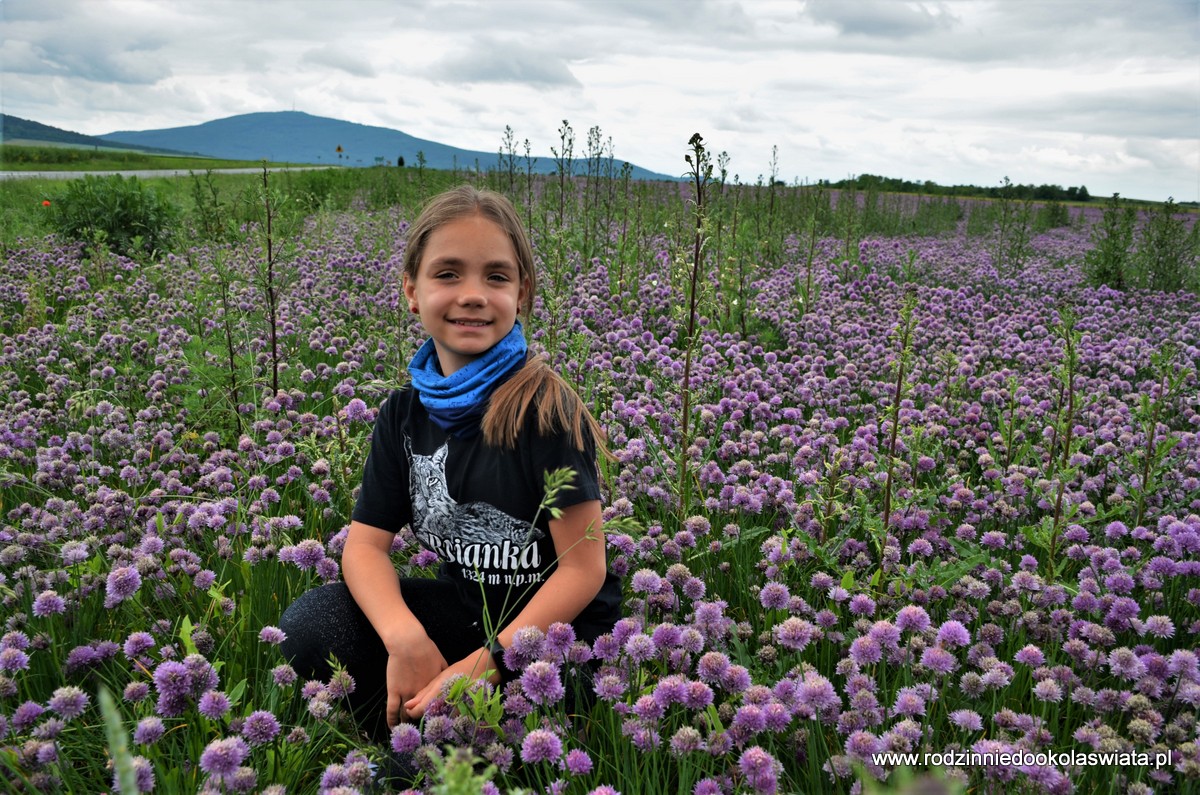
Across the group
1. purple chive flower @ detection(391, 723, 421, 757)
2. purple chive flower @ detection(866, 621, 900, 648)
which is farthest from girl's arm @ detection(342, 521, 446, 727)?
purple chive flower @ detection(866, 621, 900, 648)

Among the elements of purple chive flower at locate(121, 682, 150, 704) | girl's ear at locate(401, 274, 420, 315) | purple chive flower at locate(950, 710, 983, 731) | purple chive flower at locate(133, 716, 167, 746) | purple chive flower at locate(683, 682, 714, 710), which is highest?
girl's ear at locate(401, 274, 420, 315)

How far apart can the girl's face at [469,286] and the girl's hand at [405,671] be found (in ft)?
2.86

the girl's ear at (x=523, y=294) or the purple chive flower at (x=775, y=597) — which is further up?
the girl's ear at (x=523, y=294)

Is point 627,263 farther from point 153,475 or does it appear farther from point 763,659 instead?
point 763,659

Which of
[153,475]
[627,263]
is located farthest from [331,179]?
[153,475]

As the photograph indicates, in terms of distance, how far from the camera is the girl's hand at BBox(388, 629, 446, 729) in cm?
221

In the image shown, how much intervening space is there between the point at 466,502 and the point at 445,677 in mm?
568

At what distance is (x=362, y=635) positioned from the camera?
241cm

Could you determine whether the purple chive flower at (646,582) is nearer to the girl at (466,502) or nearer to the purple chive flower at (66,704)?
the girl at (466,502)

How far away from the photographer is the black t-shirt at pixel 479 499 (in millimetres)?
2393

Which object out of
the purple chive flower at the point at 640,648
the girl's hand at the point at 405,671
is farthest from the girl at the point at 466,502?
the purple chive flower at the point at 640,648

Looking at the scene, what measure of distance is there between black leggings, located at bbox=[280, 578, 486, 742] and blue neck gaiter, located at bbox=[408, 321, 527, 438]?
1.79 feet

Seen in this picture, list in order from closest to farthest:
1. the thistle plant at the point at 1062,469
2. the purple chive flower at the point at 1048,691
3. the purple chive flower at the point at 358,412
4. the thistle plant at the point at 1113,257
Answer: the purple chive flower at the point at 1048,691, the thistle plant at the point at 1062,469, the purple chive flower at the point at 358,412, the thistle plant at the point at 1113,257

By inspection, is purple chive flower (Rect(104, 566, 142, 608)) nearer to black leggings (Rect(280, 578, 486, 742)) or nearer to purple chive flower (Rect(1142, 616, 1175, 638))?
black leggings (Rect(280, 578, 486, 742))
